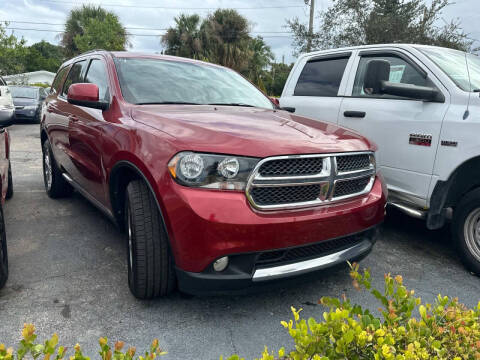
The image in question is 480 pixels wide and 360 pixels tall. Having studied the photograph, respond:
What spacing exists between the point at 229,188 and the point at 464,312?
117 centimetres

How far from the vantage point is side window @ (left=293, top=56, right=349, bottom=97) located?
4.22 m

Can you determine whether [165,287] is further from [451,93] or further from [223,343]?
[451,93]

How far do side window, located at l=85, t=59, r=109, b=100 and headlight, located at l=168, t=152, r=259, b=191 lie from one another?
4.42 ft

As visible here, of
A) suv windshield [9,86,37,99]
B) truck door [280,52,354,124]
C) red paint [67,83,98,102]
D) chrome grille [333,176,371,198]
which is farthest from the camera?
suv windshield [9,86,37,99]

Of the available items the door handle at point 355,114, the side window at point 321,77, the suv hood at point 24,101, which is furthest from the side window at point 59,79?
the suv hood at point 24,101

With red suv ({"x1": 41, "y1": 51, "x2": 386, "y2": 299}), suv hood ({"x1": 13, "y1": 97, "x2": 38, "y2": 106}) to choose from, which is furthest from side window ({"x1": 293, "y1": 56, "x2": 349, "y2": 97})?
suv hood ({"x1": 13, "y1": 97, "x2": 38, "y2": 106})

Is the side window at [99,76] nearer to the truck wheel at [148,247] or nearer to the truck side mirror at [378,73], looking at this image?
the truck wheel at [148,247]

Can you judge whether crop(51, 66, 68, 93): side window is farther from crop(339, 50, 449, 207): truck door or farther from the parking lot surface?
crop(339, 50, 449, 207): truck door

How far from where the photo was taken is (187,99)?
10.1 ft

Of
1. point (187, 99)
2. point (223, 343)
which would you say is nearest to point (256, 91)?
point (187, 99)

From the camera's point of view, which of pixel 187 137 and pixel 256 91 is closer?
pixel 187 137

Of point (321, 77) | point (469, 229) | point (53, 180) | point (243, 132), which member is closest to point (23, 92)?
point (53, 180)

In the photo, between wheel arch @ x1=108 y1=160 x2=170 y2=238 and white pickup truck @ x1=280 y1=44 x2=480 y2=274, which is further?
white pickup truck @ x1=280 y1=44 x2=480 y2=274

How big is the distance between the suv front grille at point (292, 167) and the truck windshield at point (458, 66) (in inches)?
68.4
